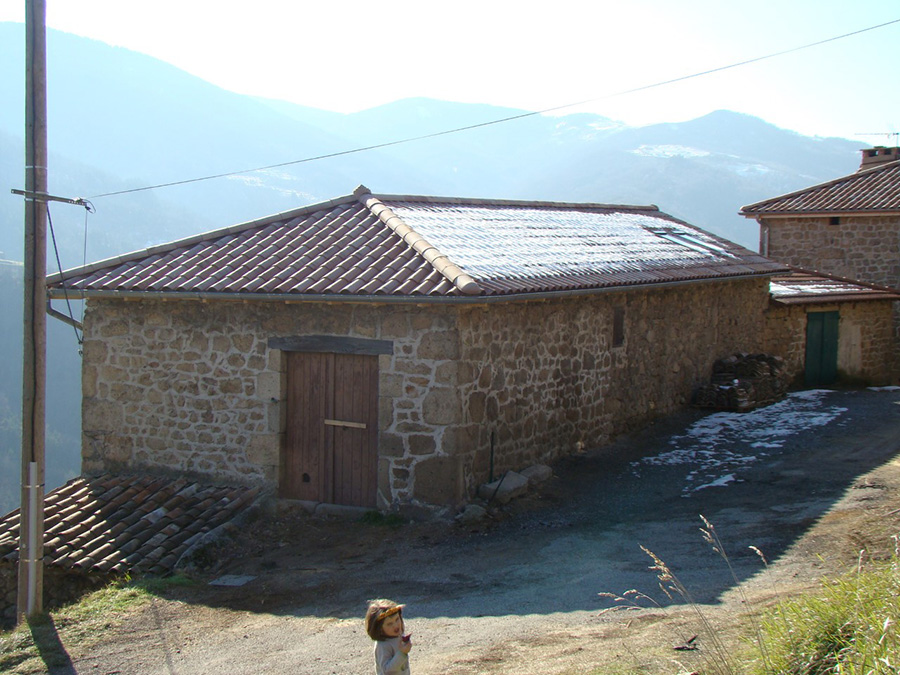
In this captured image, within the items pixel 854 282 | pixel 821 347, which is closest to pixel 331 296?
pixel 821 347

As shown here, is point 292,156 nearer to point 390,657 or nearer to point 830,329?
point 830,329

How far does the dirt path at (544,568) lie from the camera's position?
5969 millimetres

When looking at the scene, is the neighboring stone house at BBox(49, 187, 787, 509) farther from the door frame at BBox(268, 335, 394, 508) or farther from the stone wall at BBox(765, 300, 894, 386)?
the stone wall at BBox(765, 300, 894, 386)

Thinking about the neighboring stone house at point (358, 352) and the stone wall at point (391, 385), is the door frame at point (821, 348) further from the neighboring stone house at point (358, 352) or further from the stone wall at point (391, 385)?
the stone wall at point (391, 385)

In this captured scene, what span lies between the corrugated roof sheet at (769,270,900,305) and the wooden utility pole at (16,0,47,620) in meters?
13.8

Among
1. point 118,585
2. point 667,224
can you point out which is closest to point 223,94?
point 667,224

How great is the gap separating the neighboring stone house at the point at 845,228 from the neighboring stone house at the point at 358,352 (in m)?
11.0

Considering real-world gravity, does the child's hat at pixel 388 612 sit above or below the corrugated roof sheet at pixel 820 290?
below

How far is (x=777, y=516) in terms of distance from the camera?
348 inches

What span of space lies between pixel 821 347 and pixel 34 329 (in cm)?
1559

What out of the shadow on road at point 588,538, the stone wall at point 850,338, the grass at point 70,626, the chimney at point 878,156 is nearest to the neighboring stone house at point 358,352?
the shadow on road at point 588,538

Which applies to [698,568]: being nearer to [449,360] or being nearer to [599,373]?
[449,360]

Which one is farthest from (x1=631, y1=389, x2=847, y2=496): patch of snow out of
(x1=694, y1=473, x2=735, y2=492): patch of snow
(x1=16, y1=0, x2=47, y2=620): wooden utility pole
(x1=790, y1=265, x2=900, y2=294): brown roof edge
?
(x1=16, y1=0, x2=47, y2=620): wooden utility pole

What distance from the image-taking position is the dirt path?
19.6 ft
